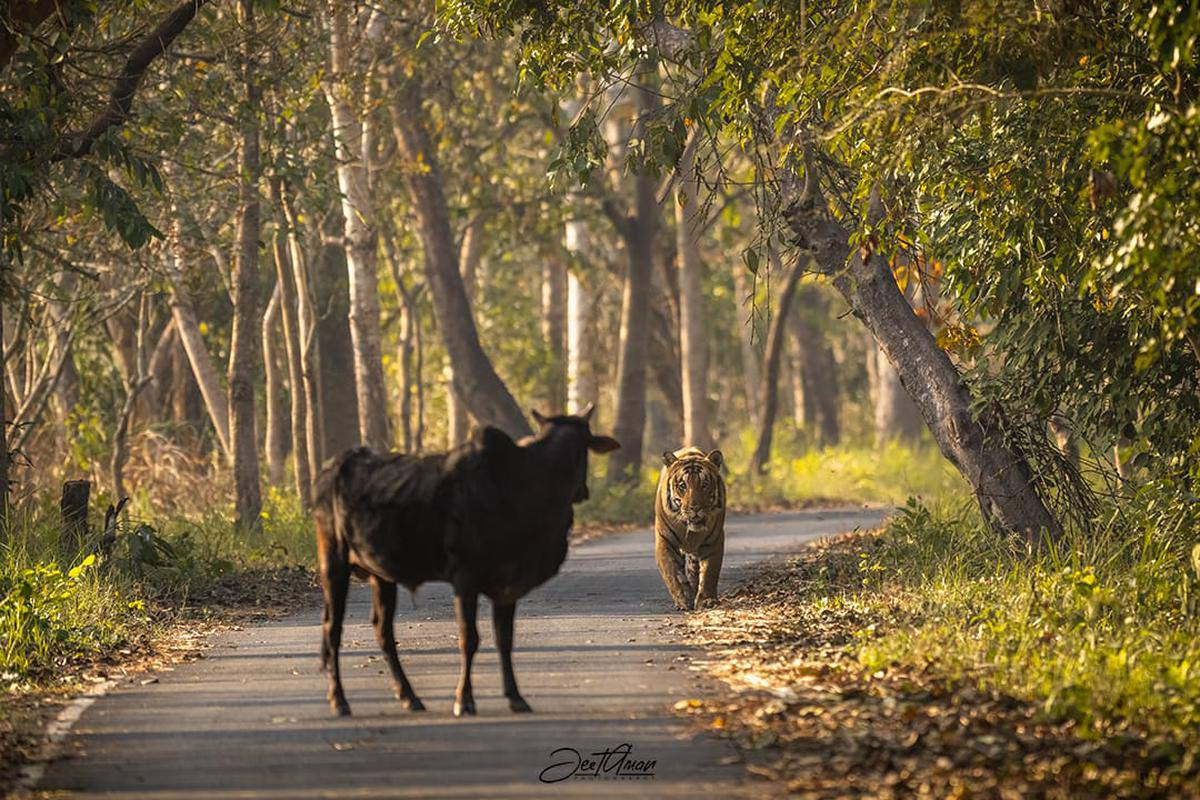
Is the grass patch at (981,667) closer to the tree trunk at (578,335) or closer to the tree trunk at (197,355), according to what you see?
the tree trunk at (197,355)

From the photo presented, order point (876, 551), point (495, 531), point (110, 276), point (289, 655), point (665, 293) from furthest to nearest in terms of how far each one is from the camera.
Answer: point (665, 293), point (110, 276), point (876, 551), point (289, 655), point (495, 531)

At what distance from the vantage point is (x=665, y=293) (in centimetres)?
3550

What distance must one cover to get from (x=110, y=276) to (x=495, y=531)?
17.3 metres

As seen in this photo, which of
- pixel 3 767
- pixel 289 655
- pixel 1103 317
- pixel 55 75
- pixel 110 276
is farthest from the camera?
pixel 110 276

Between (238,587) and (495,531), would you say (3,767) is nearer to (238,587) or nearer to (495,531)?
(495,531)

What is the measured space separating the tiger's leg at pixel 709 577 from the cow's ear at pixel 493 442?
5.13 metres

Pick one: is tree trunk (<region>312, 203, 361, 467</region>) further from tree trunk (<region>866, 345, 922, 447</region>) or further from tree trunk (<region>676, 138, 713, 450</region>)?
tree trunk (<region>866, 345, 922, 447</region>)

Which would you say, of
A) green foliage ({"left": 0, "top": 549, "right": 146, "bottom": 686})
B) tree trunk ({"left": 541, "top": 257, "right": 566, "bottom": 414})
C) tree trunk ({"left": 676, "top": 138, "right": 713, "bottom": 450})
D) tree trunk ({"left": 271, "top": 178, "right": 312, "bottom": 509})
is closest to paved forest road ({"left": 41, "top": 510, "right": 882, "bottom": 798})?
green foliage ({"left": 0, "top": 549, "right": 146, "bottom": 686})

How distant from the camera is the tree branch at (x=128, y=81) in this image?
1440 centimetres

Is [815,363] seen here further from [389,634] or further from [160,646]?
[389,634]

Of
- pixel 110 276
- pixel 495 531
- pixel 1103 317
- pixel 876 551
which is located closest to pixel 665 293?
pixel 110 276

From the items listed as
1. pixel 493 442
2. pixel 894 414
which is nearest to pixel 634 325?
pixel 894 414

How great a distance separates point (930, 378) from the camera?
45.9ft

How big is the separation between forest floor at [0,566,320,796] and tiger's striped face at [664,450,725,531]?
3.53 meters
